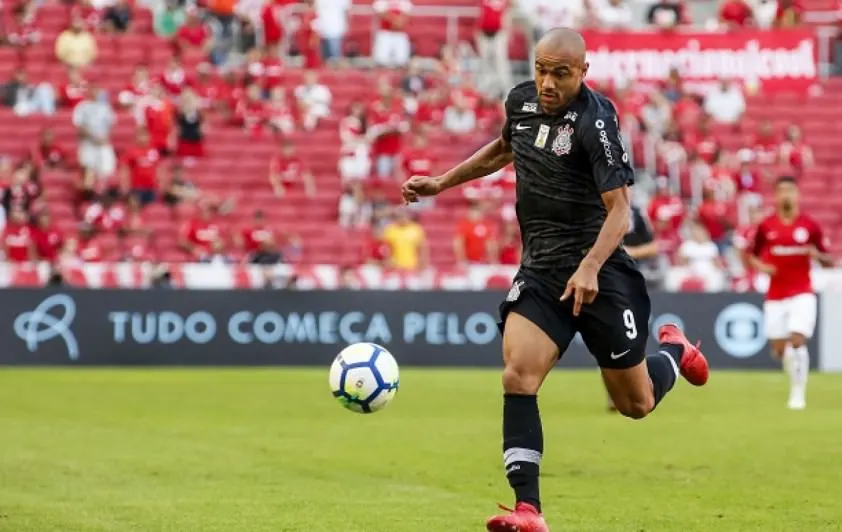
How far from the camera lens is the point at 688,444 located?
45.7 feet

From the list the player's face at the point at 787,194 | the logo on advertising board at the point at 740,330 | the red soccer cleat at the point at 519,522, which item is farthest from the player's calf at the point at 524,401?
the logo on advertising board at the point at 740,330

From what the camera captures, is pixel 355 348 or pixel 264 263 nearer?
pixel 355 348

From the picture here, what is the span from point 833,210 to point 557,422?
15.8 meters

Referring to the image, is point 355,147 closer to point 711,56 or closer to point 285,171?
point 285,171

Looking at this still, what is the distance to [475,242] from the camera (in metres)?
26.8

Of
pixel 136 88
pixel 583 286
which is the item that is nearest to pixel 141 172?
pixel 136 88

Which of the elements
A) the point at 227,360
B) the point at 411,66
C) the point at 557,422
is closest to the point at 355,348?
the point at 557,422

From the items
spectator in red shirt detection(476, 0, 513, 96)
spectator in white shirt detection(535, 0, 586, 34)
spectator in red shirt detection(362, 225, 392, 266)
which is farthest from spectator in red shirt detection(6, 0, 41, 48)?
spectator in white shirt detection(535, 0, 586, 34)

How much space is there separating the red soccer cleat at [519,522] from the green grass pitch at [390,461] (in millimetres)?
1094

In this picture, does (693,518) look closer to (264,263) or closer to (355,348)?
(355,348)

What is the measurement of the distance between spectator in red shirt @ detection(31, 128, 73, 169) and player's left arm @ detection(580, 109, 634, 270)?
21.2 meters

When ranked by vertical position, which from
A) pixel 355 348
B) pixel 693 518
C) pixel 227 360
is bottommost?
pixel 227 360

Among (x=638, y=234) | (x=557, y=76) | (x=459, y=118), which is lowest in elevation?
(x=638, y=234)

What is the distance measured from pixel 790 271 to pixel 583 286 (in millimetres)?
10484
